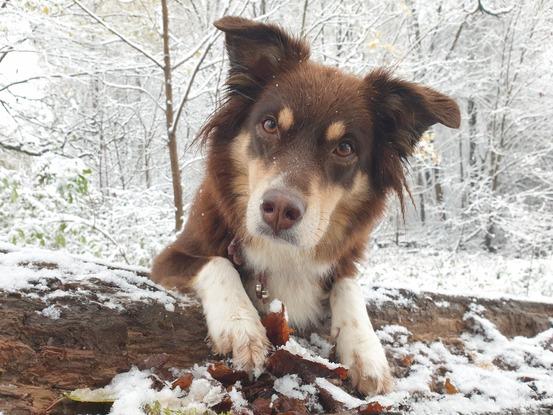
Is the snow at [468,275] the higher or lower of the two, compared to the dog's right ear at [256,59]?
lower

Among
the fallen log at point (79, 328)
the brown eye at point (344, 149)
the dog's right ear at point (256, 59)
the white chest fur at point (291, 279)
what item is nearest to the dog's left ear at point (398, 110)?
the brown eye at point (344, 149)

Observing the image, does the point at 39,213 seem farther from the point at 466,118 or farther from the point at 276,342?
the point at 466,118

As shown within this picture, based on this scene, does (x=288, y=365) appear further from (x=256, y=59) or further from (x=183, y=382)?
(x=256, y=59)

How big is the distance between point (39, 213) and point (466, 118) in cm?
1893

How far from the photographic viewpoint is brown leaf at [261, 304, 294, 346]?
2.35 m

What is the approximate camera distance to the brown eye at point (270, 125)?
9.97 feet

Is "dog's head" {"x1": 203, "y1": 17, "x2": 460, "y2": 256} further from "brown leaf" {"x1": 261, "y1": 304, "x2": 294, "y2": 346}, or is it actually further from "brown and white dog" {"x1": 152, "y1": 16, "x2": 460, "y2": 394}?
"brown leaf" {"x1": 261, "y1": 304, "x2": 294, "y2": 346}

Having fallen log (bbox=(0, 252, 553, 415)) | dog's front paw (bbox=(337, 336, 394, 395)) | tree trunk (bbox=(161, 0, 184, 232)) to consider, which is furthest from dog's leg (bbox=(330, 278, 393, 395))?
tree trunk (bbox=(161, 0, 184, 232))

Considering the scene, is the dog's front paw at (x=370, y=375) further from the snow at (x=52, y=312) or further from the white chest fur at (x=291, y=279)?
the snow at (x=52, y=312)

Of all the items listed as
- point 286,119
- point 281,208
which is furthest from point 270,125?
point 281,208

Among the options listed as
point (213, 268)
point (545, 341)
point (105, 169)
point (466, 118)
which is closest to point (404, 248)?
point (466, 118)

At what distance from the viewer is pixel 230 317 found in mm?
2369

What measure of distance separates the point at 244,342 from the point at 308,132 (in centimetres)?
135

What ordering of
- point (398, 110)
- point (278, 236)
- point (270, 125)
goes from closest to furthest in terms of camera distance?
1. point (278, 236)
2. point (270, 125)
3. point (398, 110)
